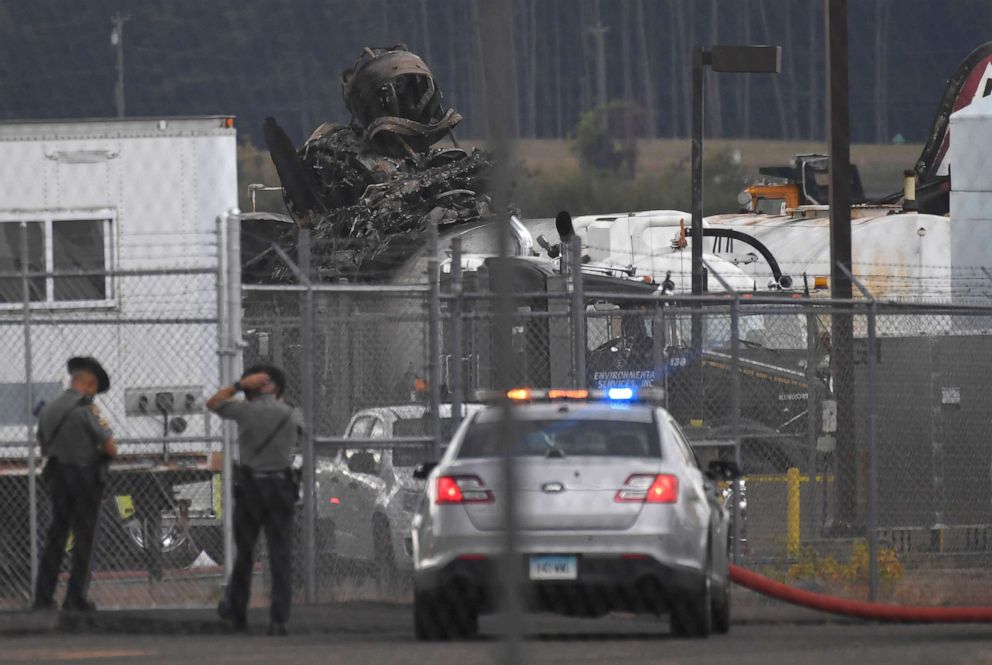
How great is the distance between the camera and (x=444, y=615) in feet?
36.6

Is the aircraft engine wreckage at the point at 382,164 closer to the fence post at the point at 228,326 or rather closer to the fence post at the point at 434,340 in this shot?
the fence post at the point at 434,340

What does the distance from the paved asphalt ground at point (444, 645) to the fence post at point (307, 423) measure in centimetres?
37

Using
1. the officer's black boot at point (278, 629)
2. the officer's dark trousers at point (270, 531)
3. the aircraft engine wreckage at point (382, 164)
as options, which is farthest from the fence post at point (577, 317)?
the aircraft engine wreckage at point (382, 164)

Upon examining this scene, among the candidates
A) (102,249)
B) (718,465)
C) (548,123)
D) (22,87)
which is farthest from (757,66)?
(22,87)

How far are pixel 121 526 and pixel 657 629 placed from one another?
507 centimetres

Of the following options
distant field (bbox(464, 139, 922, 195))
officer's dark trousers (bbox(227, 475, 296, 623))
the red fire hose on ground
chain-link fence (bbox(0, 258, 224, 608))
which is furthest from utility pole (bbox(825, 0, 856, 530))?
distant field (bbox(464, 139, 922, 195))

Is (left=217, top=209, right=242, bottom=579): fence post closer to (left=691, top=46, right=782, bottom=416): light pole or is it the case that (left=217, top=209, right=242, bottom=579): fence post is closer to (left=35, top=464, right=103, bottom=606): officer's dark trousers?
(left=35, top=464, right=103, bottom=606): officer's dark trousers

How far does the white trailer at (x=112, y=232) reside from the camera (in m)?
15.5

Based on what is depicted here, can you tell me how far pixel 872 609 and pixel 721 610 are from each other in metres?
→ 1.28

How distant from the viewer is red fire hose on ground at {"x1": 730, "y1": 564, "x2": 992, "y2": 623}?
12.4 m

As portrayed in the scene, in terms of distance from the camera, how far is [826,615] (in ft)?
43.5

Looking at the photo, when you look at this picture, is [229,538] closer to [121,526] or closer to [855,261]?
[121,526]

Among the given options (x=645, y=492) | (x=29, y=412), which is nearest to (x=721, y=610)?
(x=645, y=492)

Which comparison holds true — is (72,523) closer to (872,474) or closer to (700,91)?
(872,474)
